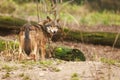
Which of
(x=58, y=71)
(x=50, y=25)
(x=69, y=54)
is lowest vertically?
(x=69, y=54)

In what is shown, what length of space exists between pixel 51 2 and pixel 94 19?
1464 cm

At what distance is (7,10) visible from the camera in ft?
89.9

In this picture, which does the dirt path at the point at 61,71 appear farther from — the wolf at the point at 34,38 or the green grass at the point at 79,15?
the green grass at the point at 79,15

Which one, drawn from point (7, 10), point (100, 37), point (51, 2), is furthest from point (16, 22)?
point (7, 10)

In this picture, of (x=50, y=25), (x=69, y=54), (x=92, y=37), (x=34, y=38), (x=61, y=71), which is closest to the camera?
(x=61, y=71)

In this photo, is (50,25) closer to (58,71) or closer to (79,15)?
(58,71)

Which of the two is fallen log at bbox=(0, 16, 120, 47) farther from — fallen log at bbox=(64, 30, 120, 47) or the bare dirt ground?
the bare dirt ground

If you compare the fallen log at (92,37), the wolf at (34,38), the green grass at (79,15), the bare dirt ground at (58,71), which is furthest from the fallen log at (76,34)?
the bare dirt ground at (58,71)

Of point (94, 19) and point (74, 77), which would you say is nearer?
point (74, 77)

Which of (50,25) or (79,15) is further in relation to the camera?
(79,15)

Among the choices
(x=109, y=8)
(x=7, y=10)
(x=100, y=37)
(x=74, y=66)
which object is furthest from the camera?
(x=109, y=8)

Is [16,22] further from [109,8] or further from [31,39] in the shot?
[109,8]

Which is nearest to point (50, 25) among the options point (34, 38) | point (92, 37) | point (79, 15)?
point (34, 38)

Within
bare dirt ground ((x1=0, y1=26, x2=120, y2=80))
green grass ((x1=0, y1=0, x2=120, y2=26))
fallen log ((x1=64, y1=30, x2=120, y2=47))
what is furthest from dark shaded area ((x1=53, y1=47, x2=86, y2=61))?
green grass ((x1=0, y1=0, x2=120, y2=26))
